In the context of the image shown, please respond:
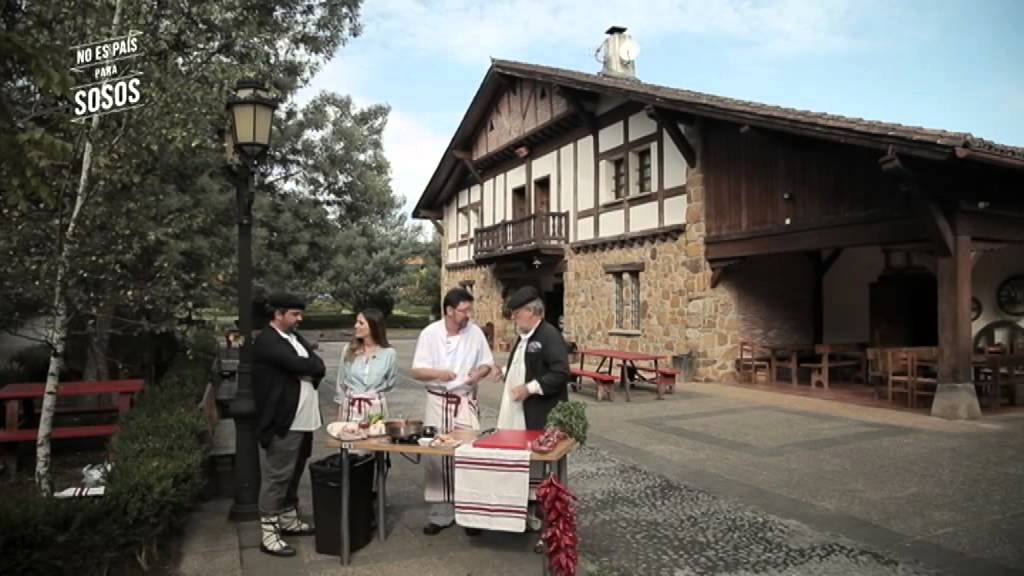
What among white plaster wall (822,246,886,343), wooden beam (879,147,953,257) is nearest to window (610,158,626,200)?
white plaster wall (822,246,886,343)

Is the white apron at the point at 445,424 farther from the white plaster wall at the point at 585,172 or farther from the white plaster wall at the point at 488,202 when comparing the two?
the white plaster wall at the point at 488,202

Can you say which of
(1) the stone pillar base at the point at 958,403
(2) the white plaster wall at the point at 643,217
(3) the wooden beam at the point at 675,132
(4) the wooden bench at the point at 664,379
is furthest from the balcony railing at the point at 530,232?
(1) the stone pillar base at the point at 958,403

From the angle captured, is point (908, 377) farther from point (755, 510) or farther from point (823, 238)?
point (755, 510)

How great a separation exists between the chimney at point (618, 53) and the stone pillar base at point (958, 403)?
1302cm

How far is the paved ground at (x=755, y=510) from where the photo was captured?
4098 millimetres

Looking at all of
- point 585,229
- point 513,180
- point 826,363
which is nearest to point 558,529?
point 826,363

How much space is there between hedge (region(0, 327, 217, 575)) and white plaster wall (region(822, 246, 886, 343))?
13.3 m

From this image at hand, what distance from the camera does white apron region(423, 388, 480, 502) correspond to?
15.0 ft

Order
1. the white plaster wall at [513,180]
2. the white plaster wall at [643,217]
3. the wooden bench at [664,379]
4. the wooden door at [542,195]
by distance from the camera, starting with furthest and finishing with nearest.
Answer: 1. the white plaster wall at [513,180]
2. the wooden door at [542,195]
3. the white plaster wall at [643,217]
4. the wooden bench at [664,379]

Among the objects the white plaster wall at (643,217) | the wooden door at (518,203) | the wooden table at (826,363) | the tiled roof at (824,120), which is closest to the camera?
the tiled roof at (824,120)

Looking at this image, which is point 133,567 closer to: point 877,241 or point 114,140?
point 114,140

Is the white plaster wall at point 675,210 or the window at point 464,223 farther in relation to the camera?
the window at point 464,223

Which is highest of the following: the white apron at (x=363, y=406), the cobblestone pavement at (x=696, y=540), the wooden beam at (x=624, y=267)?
the wooden beam at (x=624, y=267)

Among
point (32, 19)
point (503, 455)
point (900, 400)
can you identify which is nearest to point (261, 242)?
point (32, 19)
